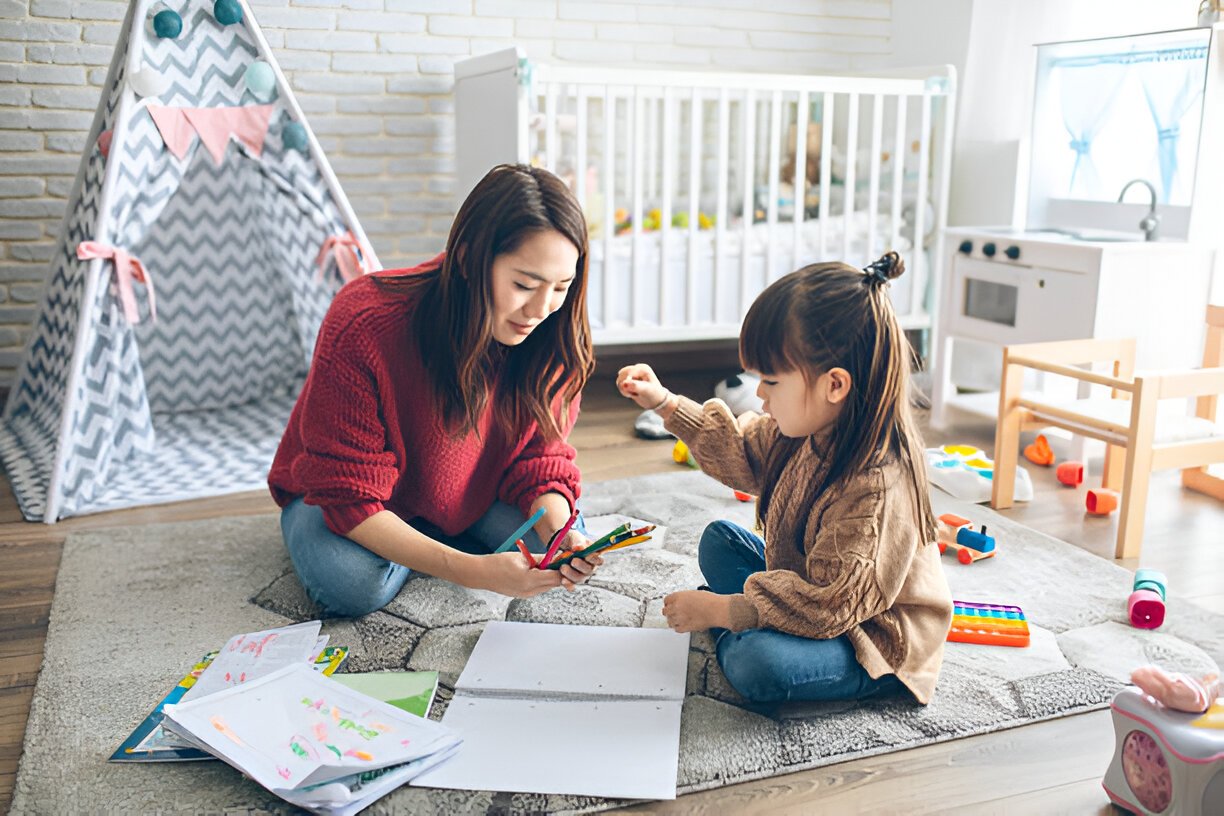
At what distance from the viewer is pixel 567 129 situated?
3.53 m

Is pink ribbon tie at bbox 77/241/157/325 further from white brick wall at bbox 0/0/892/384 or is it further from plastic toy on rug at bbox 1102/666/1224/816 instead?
plastic toy on rug at bbox 1102/666/1224/816

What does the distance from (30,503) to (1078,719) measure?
2.02 metres

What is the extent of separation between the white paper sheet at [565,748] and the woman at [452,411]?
0.17 m

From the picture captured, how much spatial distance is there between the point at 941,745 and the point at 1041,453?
1.48 m

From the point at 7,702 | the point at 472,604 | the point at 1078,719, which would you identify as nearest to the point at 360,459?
the point at 472,604

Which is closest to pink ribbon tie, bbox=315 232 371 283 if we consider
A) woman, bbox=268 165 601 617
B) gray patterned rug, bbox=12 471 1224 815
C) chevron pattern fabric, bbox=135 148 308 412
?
chevron pattern fabric, bbox=135 148 308 412

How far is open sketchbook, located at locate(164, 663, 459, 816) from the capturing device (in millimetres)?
1233

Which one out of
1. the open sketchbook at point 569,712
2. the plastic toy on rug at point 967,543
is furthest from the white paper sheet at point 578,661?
the plastic toy on rug at point 967,543

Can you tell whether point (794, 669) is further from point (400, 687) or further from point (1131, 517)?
point (1131, 517)

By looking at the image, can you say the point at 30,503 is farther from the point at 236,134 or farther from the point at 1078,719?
the point at 1078,719

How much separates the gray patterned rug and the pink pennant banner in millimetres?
850

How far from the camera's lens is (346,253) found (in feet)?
8.70

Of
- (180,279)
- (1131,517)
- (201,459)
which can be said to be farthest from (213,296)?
(1131,517)

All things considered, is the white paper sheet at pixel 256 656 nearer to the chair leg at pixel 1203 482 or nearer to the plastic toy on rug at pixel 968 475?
the plastic toy on rug at pixel 968 475
